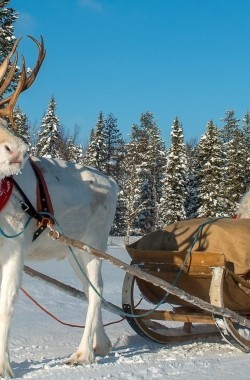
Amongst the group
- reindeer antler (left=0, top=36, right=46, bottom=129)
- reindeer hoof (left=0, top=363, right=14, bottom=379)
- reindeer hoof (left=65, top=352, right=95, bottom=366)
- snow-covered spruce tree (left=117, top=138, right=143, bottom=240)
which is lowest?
reindeer hoof (left=0, top=363, right=14, bottom=379)

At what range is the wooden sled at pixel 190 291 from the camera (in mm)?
6059

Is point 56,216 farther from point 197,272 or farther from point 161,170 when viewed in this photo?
point 161,170

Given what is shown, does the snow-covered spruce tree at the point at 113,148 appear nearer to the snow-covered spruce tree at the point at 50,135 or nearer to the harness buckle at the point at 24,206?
the snow-covered spruce tree at the point at 50,135

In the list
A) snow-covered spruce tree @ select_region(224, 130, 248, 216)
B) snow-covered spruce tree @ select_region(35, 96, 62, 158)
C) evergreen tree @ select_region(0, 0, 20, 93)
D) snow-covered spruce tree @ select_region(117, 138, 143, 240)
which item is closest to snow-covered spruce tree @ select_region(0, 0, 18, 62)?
evergreen tree @ select_region(0, 0, 20, 93)

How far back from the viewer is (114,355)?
6.06 metres

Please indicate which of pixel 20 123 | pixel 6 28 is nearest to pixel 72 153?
pixel 20 123

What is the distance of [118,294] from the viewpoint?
492 inches

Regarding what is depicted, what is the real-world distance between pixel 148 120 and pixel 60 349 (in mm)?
72731

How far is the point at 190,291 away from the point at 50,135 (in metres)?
46.0

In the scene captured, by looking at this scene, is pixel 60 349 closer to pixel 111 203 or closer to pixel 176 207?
pixel 111 203

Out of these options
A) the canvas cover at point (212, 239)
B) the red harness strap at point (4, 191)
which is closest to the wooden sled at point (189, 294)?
the canvas cover at point (212, 239)

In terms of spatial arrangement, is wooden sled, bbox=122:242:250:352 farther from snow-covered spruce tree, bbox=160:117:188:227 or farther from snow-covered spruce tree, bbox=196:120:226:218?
snow-covered spruce tree, bbox=196:120:226:218

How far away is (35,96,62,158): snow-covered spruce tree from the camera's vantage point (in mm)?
51062

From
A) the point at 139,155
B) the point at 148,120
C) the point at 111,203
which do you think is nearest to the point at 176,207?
the point at 139,155
